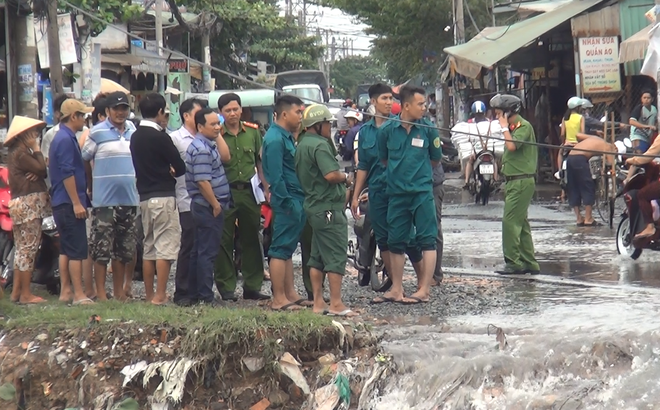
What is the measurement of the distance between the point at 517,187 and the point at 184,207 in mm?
3363

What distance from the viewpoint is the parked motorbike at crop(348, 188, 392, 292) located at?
9.52 metres

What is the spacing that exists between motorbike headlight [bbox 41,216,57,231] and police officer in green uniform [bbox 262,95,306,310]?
5.96 ft

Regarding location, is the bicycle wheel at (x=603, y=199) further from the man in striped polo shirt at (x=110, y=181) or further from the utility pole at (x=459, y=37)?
the utility pole at (x=459, y=37)

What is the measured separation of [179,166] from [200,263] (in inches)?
30.8

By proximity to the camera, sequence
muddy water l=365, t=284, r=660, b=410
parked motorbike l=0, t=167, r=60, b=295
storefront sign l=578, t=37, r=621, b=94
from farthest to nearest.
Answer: storefront sign l=578, t=37, r=621, b=94 → parked motorbike l=0, t=167, r=60, b=295 → muddy water l=365, t=284, r=660, b=410

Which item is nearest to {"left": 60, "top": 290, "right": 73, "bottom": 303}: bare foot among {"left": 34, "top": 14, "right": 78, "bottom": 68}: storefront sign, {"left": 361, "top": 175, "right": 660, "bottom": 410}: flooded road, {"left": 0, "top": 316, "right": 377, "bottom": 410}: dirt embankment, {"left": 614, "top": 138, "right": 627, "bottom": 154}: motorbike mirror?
{"left": 0, "top": 316, "right": 377, "bottom": 410}: dirt embankment

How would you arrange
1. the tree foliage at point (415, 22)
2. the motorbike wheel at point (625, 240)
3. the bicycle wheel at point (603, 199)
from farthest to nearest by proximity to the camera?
the tree foliage at point (415, 22) < the bicycle wheel at point (603, 199) < the motorbike wheel at point (625, 240)

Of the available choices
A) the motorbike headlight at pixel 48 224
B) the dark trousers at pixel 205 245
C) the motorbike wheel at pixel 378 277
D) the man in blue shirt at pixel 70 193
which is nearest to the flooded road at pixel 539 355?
the motorbike wheel at pixel 378 277

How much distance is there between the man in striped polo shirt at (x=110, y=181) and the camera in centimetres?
846

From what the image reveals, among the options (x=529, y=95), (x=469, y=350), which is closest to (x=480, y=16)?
(x=529, y=95)

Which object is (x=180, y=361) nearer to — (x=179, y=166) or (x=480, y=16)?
(x=179, y=166)

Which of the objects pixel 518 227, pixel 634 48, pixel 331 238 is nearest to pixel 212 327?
pixel 331 238

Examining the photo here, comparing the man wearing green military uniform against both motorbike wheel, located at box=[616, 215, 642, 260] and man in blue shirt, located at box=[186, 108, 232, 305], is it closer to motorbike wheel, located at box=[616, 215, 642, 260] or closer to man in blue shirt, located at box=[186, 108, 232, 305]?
man in blue shirt, located at box=[186, 108, 232, 305]

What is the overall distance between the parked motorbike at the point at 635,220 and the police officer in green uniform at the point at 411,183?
2923 millimetres
